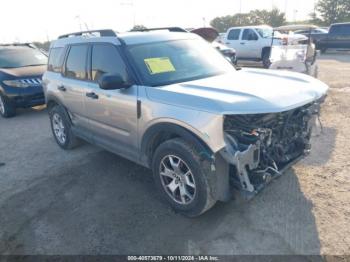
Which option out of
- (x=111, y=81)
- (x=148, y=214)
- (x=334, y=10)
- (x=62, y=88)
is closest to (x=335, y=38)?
(x=62, y=88)

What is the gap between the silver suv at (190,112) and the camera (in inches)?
116

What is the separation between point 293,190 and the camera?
378 cm

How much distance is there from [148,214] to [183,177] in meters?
0.64

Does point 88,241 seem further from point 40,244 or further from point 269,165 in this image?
point 269,165

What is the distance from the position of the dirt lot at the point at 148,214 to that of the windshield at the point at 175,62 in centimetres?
145

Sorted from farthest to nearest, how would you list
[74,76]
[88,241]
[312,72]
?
[312,72] < [74,76] < [88,241]

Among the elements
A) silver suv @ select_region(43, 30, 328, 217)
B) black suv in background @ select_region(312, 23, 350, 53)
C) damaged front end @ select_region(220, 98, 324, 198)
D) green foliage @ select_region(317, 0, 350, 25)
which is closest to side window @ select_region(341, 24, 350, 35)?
black suv in background @ select_region(312, 23, 350, 53)

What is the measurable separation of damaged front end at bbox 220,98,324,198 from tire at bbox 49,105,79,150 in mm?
3268

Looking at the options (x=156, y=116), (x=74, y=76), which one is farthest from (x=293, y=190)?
(x=74, y=76)

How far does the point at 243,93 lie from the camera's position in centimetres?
304

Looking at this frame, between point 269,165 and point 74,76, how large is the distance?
3168mm

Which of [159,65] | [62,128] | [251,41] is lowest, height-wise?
[62,128]

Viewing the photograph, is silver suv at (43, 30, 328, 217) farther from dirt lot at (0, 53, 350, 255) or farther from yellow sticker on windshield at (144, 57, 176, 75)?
dirt lot at (0, 53, 350, 255)

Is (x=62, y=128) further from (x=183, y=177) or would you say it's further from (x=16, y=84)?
(x=16, y=84)
